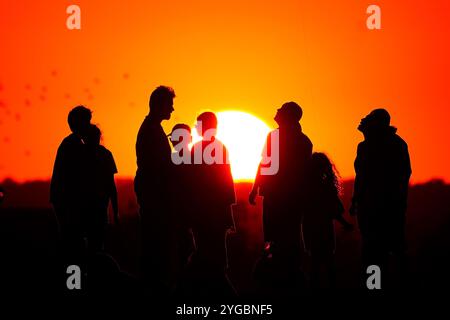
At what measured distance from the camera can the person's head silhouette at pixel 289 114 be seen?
1477 cm

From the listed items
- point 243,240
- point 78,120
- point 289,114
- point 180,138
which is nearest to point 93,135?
point 78,120

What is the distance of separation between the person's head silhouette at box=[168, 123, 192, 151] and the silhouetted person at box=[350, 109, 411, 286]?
7.65 feet

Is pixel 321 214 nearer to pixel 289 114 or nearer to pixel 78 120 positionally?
pixel 289 114

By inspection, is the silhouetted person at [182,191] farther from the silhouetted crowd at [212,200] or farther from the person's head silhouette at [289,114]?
the person's head silhouette at [289,114]

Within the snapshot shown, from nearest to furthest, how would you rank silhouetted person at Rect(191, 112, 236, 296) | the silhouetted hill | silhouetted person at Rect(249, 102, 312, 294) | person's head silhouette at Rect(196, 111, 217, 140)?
person's head silhouette at Rect(196, 111, 217, 140), silhouetted person at Rect(191, 112, 236, 296), silhouetted person at Rect(249, 102, 312, 294), the silhouetted hill

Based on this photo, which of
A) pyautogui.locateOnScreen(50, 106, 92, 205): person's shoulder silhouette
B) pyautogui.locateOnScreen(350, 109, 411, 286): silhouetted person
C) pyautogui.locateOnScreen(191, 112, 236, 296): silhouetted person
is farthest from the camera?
pyautogui.locateOnScreen(350, 109, 411, 286): silhouetted person

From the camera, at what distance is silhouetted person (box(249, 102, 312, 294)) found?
48.9 feet

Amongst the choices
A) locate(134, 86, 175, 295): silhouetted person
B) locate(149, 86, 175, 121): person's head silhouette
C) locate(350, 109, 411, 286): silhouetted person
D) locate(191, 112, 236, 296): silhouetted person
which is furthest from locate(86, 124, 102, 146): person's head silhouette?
locate(350, 109, 411, 286): silhouetted person

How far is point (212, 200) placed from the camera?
1466 centimetres

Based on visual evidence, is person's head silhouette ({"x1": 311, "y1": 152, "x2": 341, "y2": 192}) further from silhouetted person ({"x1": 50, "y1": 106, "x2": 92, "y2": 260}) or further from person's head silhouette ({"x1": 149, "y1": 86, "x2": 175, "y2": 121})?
silhouetted person ({"x1": 50, "y1": 106, "x2": 92, "y2": 260})

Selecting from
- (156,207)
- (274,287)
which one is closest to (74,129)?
(156,207)

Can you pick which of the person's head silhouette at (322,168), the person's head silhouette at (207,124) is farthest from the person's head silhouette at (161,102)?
the person's head silhouette at (322,168)
